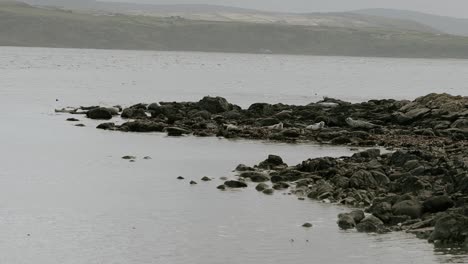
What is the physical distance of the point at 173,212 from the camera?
2153cm

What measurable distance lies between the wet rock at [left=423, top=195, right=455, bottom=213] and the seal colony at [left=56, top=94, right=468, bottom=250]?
20 mm

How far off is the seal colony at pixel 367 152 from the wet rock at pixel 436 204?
0.02m

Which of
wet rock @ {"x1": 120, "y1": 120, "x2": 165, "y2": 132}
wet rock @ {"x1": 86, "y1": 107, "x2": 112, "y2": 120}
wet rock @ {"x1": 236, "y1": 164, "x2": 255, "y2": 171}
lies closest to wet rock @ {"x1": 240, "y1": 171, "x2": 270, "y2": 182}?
wet rock @ {"x1": 236, "y1": 164, "x2": 255, "y2": 171}

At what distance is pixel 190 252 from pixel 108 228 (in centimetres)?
248

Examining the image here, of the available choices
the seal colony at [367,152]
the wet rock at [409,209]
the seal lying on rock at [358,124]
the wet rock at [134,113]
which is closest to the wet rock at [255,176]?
the seal colony at [367,152]

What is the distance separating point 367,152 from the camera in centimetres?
2911

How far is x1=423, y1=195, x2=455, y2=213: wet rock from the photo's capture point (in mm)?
20672

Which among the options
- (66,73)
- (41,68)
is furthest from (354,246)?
(41,68)

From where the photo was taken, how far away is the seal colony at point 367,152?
20.5 metres

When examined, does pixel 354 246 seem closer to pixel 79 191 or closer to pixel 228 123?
pixel 79 191

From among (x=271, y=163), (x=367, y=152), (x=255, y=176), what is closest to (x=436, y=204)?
(x=255, y=176)

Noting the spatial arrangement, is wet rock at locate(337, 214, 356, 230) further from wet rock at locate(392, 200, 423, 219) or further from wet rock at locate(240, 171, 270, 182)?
wet rock at locate(240, 171, 270, 182)

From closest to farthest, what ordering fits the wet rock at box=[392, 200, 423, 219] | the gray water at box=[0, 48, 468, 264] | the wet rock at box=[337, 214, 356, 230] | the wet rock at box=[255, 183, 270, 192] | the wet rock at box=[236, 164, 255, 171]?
1. the gray water at box=[0, 48, 468, 264]
2. the wet rock at box=[337, 214, 356, 230]
3. the wet rock at box=[392, 200, 423, 219]
4. the wet rock at box=[255, 183, 270, 192]
5. the wet rock at box=[236, 164, 255, 171]

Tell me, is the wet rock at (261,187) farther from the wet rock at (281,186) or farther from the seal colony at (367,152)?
the wet rock at (281,186)
